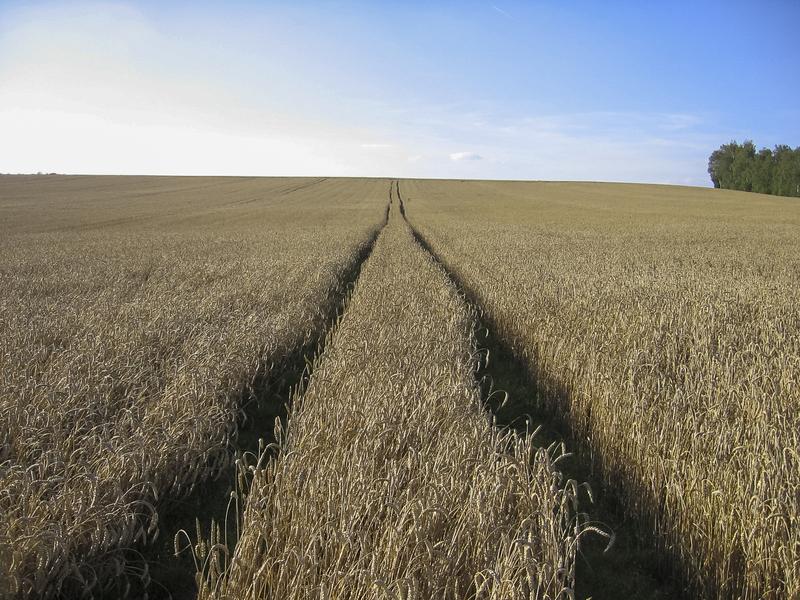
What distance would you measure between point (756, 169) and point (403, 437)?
93.2 metres

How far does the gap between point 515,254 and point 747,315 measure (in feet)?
Answer: 27.5

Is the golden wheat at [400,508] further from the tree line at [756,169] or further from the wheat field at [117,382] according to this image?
the tree line at [756,169]

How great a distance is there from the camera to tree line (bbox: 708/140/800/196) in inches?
Result: 2918

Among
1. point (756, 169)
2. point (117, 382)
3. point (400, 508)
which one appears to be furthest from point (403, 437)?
point (756, 169)

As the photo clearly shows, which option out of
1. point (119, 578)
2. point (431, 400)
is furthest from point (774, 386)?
point (119, 578)

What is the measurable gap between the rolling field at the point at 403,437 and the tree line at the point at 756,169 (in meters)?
77.1

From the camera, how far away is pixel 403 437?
11.7ft

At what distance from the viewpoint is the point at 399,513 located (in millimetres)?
2670

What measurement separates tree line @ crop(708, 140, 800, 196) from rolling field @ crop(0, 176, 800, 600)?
77068 mm

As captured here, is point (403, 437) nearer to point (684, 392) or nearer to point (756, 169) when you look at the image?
point (684, 392)

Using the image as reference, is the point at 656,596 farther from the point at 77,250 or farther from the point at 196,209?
the point at 196,209

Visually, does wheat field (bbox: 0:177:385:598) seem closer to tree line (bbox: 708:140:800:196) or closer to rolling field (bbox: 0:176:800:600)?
rolling field (bbox: 0:176:800:600)

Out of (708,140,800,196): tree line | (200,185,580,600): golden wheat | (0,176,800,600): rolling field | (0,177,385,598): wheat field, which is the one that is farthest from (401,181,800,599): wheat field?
(708,140,800,196): tree line

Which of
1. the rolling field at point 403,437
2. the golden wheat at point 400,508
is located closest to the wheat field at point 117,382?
the rolling field at point 403,437
